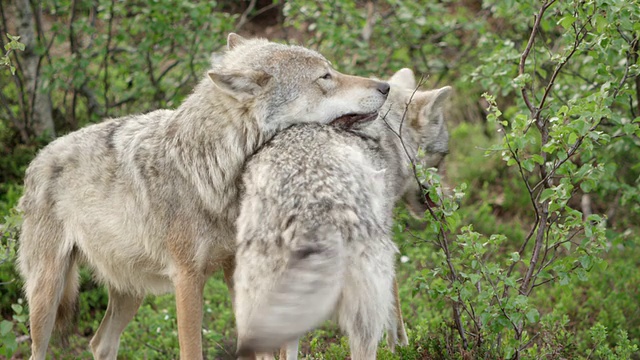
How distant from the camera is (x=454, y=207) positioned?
3793mm

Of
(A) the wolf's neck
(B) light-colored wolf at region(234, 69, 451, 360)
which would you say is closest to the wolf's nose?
(B) light-colored wolf at region(234, 69, 451, 360)

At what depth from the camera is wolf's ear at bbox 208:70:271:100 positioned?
3.76m

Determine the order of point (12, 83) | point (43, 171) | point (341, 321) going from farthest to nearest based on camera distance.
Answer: point (12, 83)
point (43, 171)
point (341, 321)

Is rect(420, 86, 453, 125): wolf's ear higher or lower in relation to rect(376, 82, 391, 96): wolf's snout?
lower

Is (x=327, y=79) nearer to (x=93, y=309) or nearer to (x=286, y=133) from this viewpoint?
(x=286, y=133)

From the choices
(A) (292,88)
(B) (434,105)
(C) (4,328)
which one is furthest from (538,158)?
(C) (4,328)

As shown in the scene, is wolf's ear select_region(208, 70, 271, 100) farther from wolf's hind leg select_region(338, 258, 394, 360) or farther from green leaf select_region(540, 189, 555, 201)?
green leaf select_region(540, 189, 555, 201)

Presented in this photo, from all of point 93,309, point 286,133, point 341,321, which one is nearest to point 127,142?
point 286,133

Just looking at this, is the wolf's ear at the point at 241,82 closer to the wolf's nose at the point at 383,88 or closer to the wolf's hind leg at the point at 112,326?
the wolf's nose at the point at 383,88

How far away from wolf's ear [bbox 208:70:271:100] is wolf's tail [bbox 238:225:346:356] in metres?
0.96

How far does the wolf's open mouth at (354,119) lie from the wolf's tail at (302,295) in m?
0.92

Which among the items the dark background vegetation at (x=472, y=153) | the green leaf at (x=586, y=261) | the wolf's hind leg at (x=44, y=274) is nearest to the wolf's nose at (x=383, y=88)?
the dark background vegetation at (x=472, y=153)

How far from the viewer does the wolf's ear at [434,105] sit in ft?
15.4

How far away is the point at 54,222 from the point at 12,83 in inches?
188
